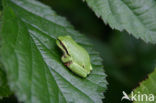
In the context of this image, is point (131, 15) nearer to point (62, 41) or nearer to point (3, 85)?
point (62, 41)

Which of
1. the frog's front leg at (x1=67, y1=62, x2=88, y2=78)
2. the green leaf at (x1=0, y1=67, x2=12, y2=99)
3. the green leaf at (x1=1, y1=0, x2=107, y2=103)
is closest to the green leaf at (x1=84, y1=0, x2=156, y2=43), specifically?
the green leaf at (x1=1, y1=0, x2=107, y2=103)

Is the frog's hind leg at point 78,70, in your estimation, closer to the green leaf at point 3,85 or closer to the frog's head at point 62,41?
the frog's head at point 62,41

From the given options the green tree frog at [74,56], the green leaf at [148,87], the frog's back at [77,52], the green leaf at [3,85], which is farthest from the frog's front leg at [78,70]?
the green leaf at [3,85]

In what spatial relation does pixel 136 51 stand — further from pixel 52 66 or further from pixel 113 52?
pixel 52 66

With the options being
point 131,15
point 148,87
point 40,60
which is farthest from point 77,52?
point 148,87

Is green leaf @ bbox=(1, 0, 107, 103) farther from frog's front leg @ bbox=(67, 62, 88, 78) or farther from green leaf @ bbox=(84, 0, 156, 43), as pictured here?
green leaf @ bbox=(84, 0, 156, 43)

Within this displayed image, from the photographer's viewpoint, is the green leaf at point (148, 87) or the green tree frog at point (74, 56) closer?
the green leaf at point (148, 87)
